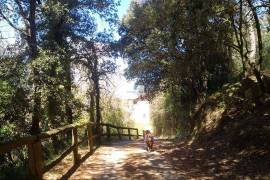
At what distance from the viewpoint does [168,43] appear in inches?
611

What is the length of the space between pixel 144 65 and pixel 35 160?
16821 millimetres

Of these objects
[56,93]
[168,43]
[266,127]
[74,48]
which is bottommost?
[266,127]

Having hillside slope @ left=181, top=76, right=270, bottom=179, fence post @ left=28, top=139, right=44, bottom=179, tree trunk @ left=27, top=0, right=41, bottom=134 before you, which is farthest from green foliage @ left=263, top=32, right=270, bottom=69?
fence post @ left=28, top=139, right=44, bottom=179

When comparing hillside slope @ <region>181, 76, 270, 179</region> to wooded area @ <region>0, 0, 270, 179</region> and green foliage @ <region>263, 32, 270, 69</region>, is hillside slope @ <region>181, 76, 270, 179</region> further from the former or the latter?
green foliage @ <region>263, 32, 270, 69</region>

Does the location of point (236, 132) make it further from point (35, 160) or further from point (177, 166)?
point (35, 160)

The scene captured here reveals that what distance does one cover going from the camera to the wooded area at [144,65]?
13102 millimetres

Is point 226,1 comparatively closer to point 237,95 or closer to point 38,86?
point 237,95

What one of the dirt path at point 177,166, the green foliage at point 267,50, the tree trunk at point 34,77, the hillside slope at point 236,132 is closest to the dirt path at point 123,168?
the dirt path at point 177,166

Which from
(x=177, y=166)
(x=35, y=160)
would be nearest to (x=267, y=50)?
(x=177, y=166)

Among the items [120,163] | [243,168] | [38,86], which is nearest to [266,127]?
[243,168]

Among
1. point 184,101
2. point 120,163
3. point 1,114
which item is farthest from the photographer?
point 184,101

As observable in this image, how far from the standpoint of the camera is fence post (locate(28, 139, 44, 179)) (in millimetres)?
7695

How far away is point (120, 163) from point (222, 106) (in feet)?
18.7

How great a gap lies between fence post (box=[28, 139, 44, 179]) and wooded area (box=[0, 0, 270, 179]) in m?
0.46
